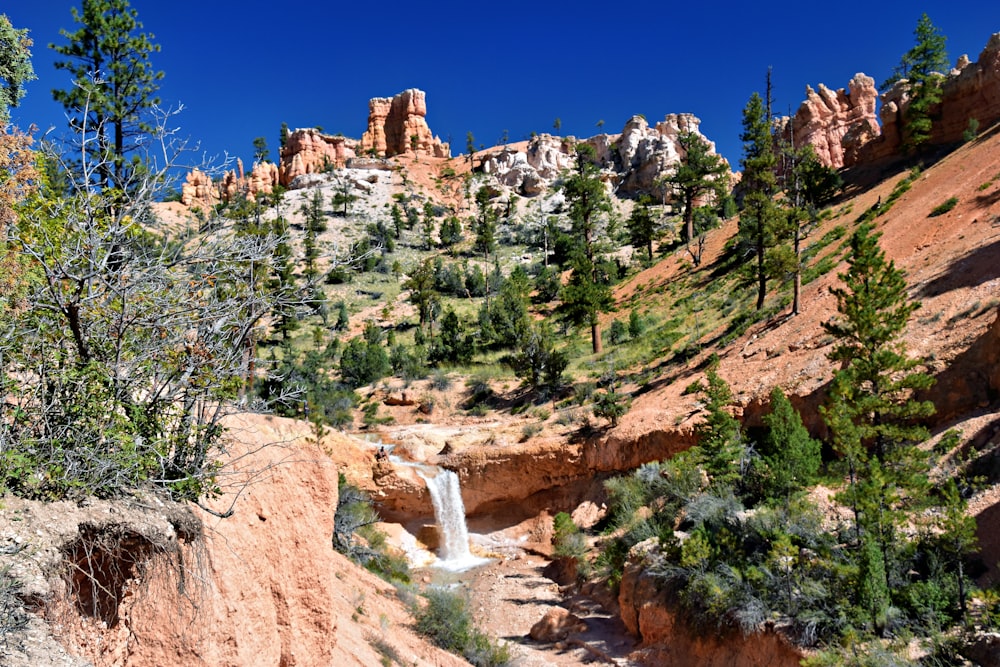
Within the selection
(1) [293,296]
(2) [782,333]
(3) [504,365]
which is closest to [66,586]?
(1) [293,296]

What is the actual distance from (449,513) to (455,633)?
11201 millimetres

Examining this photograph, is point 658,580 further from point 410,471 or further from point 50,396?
point 50,396

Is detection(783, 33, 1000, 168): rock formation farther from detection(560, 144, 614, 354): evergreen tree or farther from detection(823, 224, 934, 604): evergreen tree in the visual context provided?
detection(823, 224, 934, 604): evergreen tree

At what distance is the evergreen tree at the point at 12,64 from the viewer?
39.9ft

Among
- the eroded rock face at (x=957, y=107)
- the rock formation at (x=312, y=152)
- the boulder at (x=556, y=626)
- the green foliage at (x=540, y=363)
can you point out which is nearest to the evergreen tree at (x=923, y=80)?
the eroded rock face at (x=957, y=107)

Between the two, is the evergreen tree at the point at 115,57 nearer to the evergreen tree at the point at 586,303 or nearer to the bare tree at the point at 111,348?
the bare tree at the point at 111,348

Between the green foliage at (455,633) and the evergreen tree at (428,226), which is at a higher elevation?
the evergreen tree at (428,226)

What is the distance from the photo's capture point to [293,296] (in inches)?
207

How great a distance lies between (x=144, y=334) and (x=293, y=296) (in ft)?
3.95

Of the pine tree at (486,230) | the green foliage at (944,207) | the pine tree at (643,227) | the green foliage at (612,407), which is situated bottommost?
the green foliage at (612,407)

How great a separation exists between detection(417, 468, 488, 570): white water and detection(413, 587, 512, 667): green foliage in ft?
32.4

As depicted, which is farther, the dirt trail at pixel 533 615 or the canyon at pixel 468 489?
the dirt trail at pixel 533 615

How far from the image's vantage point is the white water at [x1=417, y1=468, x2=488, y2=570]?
2328cm

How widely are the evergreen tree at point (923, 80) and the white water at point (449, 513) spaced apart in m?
34.4
